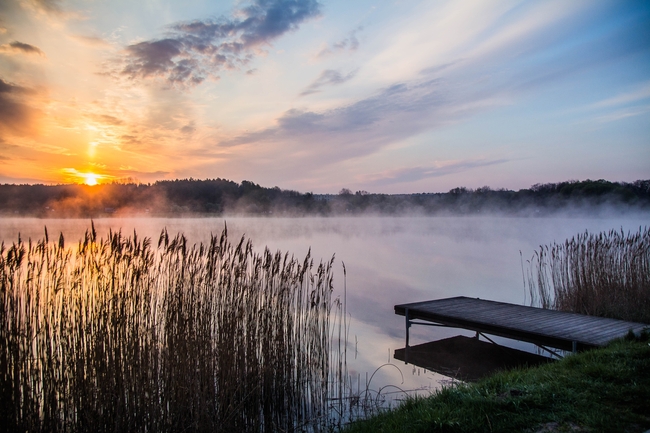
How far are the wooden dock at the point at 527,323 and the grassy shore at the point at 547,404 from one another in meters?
1.15

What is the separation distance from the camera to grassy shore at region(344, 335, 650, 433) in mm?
2826

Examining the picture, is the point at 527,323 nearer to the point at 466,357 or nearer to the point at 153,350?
the point at 466,357

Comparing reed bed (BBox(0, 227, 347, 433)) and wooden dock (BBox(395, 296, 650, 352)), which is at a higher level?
reed bed (BBox(0, 227, 347, 433))

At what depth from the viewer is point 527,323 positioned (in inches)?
237

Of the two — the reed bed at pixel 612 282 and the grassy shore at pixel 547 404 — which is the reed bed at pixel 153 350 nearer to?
the grassy shore at pixel 547 404

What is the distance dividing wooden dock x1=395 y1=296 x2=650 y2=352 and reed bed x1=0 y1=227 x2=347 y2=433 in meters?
2.60

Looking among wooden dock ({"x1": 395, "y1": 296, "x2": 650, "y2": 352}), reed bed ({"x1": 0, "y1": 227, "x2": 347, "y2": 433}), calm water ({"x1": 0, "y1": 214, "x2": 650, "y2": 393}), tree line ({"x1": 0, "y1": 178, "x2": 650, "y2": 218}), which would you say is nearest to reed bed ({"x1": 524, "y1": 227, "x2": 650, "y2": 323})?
wooden dock ({"x1": 395, "y1": 296, "x2": 650, "y2": 352})

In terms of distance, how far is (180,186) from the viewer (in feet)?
133

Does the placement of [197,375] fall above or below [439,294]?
above

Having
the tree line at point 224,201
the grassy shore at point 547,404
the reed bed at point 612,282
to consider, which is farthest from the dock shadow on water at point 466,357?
the tree line at point 224,201

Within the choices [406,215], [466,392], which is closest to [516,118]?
[466,392]

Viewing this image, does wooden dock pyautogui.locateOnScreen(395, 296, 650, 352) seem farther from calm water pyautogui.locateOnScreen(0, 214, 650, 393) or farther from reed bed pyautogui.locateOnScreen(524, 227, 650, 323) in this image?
reed bed pyautogui.locateOnScreen(524, 227, 650, 323)

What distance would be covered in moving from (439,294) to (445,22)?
25.8 feet

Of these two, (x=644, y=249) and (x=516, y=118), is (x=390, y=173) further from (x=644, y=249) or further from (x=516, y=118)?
(x=644, y=249)
